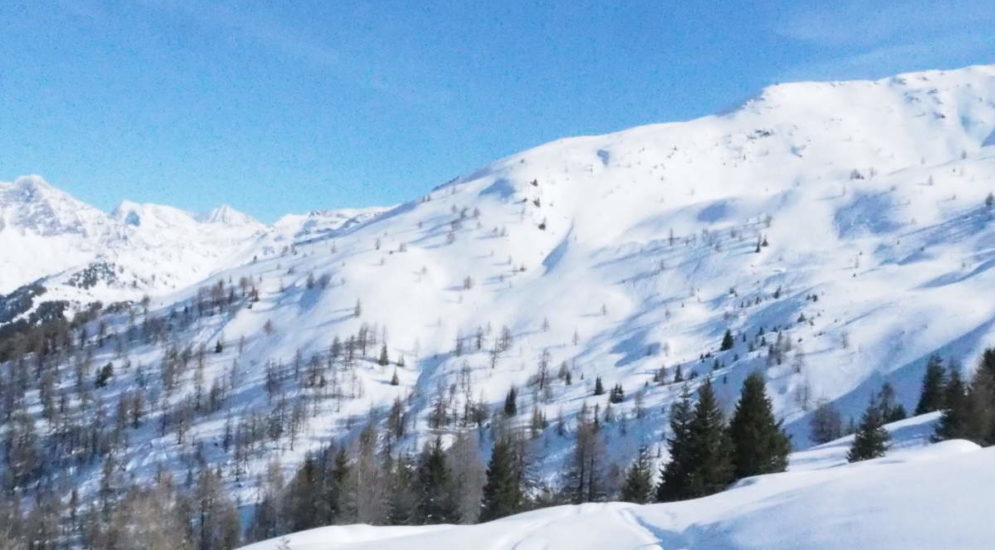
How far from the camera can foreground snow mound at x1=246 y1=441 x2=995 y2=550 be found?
976 cm

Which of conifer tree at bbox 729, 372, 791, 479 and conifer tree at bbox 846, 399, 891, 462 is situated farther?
conifer tree at bbox 846, 399, 891, 462

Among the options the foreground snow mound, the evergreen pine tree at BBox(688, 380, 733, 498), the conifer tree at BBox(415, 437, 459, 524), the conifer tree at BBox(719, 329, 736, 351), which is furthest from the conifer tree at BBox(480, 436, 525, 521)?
the conifer tree at BBox(719, 329, 736, 351)

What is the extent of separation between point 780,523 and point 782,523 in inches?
1.4

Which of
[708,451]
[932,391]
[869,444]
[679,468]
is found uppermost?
[932,391]

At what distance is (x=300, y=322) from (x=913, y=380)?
145m

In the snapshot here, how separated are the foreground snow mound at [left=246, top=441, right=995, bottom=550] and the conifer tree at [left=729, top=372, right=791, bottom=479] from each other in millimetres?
13997

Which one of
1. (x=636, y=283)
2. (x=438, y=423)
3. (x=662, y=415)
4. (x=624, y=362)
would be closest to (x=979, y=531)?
(x=662, y=415)

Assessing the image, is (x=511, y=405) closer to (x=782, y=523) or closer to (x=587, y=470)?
(x=587, y=470)

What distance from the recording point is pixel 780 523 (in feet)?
37.4

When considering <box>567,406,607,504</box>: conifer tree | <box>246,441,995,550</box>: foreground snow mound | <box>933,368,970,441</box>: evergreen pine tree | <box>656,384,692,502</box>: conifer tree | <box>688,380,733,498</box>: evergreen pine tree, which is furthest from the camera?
→ <box>567,406,607,504</box>: conifer tree

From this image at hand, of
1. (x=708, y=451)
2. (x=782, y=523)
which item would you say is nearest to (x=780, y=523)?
(x=782, y=523)

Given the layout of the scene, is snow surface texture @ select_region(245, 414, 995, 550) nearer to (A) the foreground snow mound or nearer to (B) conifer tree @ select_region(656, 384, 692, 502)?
(A) the foreground snow mound

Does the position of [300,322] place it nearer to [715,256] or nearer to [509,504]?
[715,256]

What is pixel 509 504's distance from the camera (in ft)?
116
